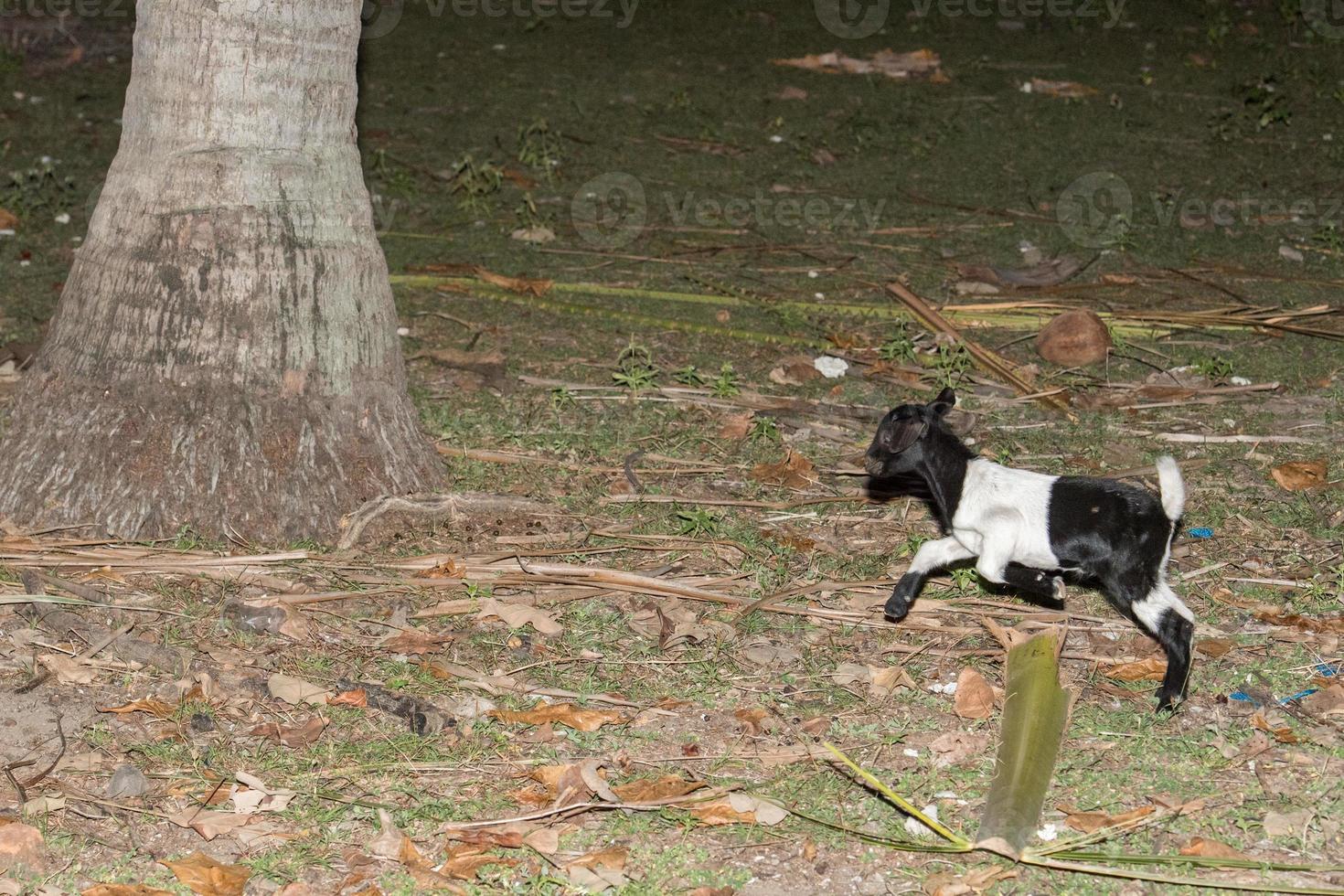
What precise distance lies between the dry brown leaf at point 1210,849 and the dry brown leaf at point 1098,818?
13cm

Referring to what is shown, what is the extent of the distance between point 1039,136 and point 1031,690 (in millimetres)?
6549

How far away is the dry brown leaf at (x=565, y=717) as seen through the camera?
3951 millimetres

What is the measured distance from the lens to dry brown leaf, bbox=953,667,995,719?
404cm

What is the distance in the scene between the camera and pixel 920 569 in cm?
440

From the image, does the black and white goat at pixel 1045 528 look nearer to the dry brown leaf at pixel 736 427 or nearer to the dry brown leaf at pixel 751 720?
the dry brown leaf at pixel 751 720

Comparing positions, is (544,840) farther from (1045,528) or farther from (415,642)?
(1045,528)

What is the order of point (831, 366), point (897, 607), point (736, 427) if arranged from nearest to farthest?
point (897, 607)
point (736, 427)
point (831, 366)

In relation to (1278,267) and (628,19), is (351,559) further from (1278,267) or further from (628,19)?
(628,19)

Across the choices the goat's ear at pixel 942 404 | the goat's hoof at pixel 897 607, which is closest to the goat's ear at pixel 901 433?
the goat's ear at pixel 942 404

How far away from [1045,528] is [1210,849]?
110 cm

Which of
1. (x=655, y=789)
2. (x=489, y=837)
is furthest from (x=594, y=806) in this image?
(x=489, y=837)

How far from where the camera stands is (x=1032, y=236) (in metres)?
8.09

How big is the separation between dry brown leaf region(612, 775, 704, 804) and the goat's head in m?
1.30

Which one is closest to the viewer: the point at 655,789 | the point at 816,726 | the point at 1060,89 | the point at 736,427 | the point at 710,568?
the point at 655,789
